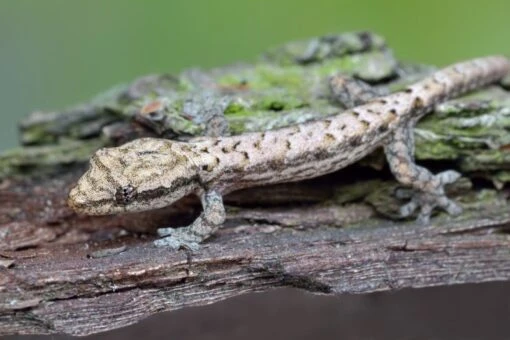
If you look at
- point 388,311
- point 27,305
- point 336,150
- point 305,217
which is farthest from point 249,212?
point 27,305

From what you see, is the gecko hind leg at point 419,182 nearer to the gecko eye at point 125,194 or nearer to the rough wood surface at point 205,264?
the rough wood surface at point 205,264

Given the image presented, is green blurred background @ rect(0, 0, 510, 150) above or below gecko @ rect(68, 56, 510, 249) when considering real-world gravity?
above

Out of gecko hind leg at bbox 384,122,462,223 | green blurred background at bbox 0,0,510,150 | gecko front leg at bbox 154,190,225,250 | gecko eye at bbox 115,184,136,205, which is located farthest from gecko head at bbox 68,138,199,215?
green blurred background at bbox 0,0,510,150

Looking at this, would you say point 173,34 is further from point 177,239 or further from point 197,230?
point 177,239

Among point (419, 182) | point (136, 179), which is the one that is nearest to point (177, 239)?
point (136, 179)

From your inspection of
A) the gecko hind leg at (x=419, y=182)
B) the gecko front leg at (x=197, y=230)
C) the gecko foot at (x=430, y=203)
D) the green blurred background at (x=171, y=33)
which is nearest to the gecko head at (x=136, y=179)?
the gecko front leg at (x=197, y=230)

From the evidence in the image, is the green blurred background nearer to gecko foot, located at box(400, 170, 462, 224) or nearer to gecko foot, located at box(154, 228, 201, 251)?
gecko foot, located at box(400, 170, 462, 224)

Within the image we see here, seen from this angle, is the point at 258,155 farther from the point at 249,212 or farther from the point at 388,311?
the point at 388,311
